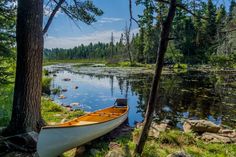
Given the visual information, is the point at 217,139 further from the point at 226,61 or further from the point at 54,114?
the point at 54,114

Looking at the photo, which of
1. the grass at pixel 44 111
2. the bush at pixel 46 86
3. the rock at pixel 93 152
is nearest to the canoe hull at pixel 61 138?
the rock at pixel 93 152

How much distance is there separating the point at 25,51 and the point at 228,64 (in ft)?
19.5

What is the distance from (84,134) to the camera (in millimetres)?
6238

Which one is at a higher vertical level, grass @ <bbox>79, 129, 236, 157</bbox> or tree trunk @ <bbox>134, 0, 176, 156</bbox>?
tree trunk @ <bbox>134, 0, 176, 156</bbox>

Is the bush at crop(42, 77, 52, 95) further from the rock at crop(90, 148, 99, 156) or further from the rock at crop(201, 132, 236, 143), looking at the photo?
the rock at crop(201, 132, 236, 143)

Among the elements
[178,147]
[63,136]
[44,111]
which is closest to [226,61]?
[178,147]

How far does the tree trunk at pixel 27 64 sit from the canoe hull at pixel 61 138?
570 mm

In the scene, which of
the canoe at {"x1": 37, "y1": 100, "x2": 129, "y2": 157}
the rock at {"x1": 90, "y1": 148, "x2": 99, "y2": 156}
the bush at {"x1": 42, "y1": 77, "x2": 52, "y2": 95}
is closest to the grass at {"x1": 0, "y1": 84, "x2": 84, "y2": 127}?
the canoe at {"x1": 37, "y1": 100, "x2": 129, "y2": 157}

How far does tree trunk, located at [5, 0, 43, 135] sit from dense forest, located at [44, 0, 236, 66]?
6.84ft

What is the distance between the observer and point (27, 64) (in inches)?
212

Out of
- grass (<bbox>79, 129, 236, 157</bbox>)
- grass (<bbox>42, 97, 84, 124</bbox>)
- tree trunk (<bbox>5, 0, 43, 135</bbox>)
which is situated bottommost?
grass (<bbox>42, 97, 84, 124</bbox>)

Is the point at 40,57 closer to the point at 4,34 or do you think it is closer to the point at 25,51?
the point at 25,51

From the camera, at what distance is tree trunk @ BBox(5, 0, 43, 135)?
5320mm

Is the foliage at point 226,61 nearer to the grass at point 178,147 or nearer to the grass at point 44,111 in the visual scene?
the grass at point 178,147
